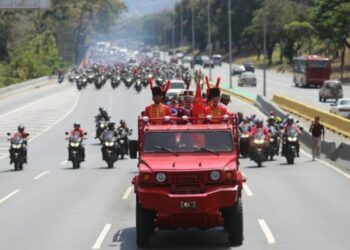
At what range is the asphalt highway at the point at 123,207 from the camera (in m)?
16.7

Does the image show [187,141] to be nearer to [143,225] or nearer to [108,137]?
[143,225]

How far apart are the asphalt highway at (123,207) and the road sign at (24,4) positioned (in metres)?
24.5

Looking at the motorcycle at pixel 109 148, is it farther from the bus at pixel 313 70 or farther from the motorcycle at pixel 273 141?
the bus at pixel 313 70

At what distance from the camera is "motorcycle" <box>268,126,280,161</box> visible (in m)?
34.0

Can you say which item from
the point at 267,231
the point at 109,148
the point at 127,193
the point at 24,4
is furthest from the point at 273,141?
the point at 24,4

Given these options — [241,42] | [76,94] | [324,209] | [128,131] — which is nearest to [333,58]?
[76,94]

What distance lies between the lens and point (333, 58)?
12294 cm

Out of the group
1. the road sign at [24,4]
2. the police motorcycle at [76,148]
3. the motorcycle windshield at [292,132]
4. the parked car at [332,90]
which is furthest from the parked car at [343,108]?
the police motorcycle at [76,148]

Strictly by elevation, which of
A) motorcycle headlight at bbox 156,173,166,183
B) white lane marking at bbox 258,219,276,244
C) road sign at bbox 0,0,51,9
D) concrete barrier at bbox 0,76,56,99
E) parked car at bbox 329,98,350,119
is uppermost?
road sign at bbox 0,0,51,9

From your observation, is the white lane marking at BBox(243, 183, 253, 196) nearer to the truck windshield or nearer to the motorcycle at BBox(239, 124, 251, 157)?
the motorcycle at BBox(239, 124, 251, 157)

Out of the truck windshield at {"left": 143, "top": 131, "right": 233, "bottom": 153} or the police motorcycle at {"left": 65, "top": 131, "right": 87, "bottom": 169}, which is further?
the police motorcycle at {"left": 65, "top": 131, "right": 87, "bottom": 169}

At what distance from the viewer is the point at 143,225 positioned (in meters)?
15.7

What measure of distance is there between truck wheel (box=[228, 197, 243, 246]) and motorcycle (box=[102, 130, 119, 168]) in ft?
53.9

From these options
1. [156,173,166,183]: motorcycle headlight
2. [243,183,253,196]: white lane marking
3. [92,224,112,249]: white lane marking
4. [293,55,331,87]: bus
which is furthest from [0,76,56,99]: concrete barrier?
[156,173,166,183]: motorcycle headlight
